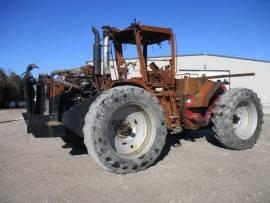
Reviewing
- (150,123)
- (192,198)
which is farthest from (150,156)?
(192,198)

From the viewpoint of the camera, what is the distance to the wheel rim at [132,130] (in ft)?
17.6

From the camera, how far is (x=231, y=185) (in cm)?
454

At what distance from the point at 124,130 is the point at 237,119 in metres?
3.14

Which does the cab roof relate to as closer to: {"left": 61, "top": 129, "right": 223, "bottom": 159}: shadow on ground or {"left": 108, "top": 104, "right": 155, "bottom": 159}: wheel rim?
{"left": 108, "top": 104, "right": 155, "bottom": 159}: wheel rim

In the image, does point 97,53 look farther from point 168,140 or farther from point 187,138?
point 187,138

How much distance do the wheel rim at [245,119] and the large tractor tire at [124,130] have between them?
8.37 feet

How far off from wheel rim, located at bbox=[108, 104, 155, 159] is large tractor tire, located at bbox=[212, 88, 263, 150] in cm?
189

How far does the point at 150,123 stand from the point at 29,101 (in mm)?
2504

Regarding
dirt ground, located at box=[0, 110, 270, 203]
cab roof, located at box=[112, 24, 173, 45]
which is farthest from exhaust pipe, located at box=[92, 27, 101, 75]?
dirt ground, located at box=[0, 110, 270, 203]

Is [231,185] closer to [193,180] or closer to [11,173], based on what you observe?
[193,180]

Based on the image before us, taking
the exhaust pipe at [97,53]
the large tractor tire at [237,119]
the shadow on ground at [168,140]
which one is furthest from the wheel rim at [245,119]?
the exhaust pipe at [97,53]

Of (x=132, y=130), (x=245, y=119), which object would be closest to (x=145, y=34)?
(x=132, y=130)

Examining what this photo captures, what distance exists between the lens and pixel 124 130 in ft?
18.0

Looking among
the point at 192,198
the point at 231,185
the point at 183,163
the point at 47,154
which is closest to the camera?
the point at 192,198
